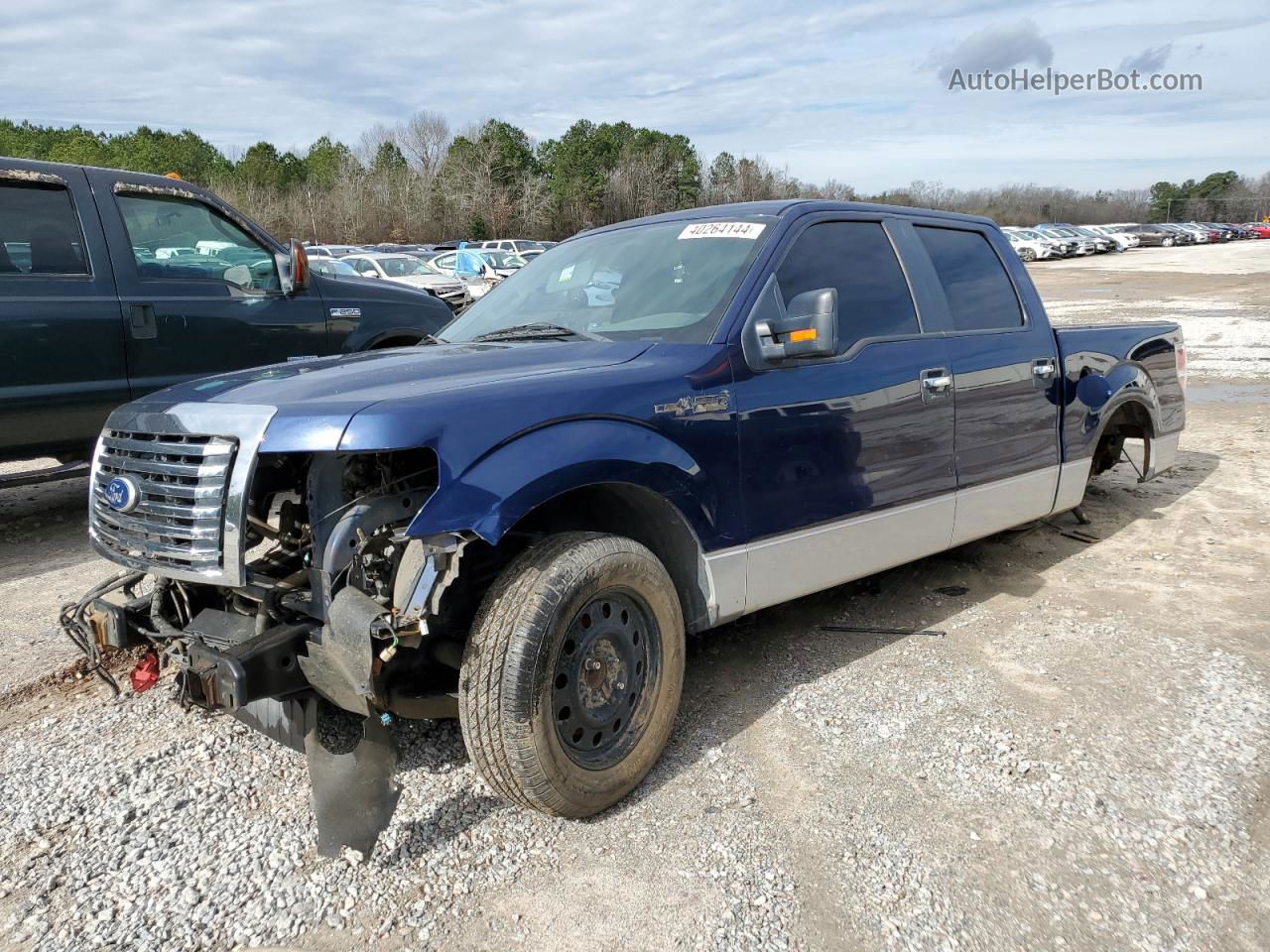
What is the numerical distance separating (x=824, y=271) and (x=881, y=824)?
209cm

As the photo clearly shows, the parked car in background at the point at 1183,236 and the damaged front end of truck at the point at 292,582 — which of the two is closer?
the damaged front end of truck at the point at 292,582

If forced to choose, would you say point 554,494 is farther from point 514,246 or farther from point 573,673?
point 514,246

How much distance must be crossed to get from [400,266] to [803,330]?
73.6ft

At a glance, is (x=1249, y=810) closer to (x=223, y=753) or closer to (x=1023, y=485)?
(x=1023, y=485)

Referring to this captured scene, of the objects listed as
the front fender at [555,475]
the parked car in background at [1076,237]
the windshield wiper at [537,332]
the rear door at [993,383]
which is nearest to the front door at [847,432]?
the rear door at [993,383]

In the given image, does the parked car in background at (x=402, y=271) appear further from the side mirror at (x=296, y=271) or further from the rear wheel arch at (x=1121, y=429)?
the rear wheel arch at (x=1121, y=429)

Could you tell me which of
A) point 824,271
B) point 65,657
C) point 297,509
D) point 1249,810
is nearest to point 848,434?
point 824,271

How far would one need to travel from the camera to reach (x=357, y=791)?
266 cm

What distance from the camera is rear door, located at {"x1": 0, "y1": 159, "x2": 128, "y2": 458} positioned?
5168mm

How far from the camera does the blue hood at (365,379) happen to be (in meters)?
2.51

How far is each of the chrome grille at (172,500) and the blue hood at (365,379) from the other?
0.16 metres

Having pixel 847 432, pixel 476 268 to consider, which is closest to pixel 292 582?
pixel 847 432

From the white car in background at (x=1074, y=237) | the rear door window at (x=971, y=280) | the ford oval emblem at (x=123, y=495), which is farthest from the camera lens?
the white car in background at (x=1074, y=237)

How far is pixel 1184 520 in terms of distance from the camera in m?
5.94
